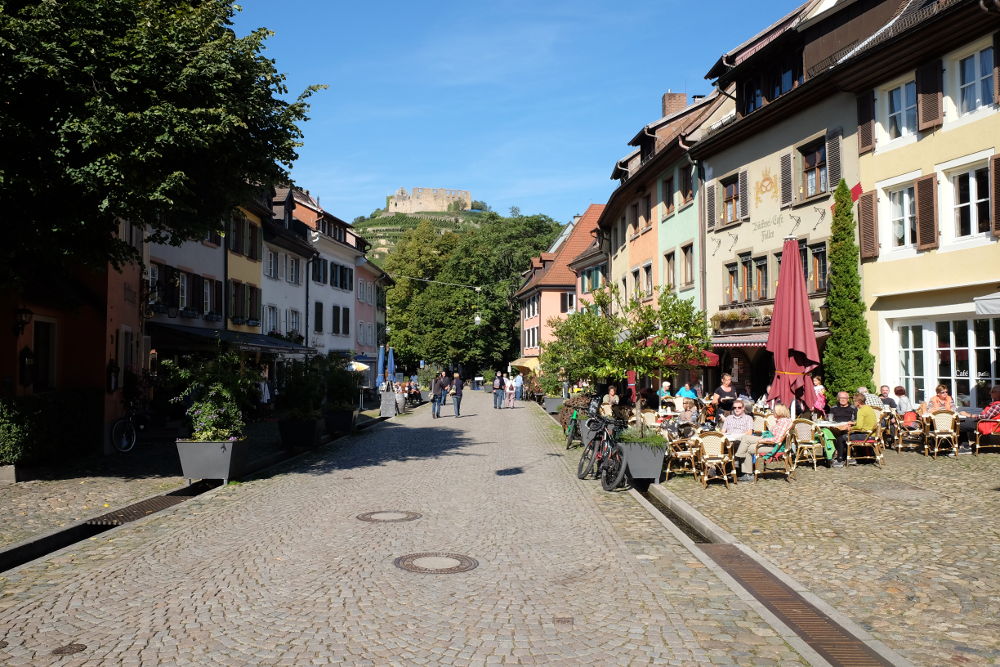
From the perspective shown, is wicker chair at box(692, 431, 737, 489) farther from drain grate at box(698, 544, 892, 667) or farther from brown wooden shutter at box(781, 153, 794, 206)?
brown wooden shutter at box(781, 153, 794, 206)

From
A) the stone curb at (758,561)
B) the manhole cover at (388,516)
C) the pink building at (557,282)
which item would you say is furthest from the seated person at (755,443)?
the pink building at (557,282)

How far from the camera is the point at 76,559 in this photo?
8.05 metres

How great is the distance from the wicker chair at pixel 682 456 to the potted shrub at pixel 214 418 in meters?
6.95

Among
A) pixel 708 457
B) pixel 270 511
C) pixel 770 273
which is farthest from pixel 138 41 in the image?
pixel 770 273

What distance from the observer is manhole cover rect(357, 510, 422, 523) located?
33.5ft

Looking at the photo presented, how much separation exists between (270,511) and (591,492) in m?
4.78

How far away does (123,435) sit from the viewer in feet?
58.7

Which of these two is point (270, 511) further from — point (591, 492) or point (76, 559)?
point (591, 492)

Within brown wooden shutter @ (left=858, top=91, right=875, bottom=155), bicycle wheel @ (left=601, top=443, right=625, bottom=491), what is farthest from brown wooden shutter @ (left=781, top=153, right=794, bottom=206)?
bicycle wheel @ (left=601, top=443, right=625, bottom=491)

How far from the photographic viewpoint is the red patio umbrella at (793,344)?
600 inches

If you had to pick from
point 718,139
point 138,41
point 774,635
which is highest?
point 718,139

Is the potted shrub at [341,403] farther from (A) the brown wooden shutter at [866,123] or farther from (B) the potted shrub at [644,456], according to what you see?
(A) the brown wooden shutter at [866,123]

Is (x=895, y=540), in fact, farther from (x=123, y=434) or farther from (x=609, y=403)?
(x=123, y=434)

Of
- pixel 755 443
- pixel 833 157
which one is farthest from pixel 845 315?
pixel 755 443
